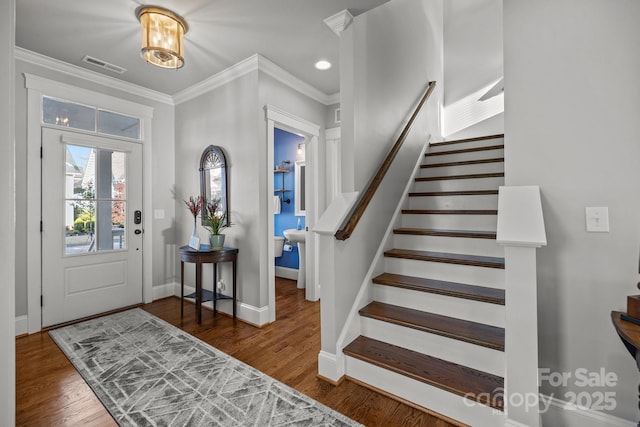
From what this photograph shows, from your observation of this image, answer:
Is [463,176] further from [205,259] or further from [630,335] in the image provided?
[205,259]

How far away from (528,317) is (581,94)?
1170mm

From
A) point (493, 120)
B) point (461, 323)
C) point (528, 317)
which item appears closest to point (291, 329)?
point (461, 323)

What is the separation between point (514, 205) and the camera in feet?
5.07

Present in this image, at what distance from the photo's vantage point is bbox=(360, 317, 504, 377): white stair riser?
168 centimetres

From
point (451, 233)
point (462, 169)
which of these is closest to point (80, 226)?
Answer: point (451, 233)

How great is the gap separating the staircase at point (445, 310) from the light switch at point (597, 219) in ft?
1.96

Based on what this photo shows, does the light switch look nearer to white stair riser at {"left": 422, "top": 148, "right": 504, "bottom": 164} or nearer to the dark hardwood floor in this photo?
the dark hardwood floor

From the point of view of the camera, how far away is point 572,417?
59.5 inches

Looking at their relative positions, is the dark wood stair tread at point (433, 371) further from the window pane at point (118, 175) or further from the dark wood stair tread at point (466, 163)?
the window pane at point (118, 175)

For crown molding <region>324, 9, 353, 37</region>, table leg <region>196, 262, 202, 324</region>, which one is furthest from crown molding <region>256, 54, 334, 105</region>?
table leg <region>196, 262, 202, 324</region>

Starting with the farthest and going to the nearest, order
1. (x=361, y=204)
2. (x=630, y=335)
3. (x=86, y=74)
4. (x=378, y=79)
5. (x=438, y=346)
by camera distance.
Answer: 1. (x=86, y=74)
2. (x=378, y=79)
3. (x=361, y=204)
4. (x=438, y=346)
5. (x=630, y=335)

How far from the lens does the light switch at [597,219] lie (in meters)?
1.44

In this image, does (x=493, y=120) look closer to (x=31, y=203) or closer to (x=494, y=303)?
(x=494, y=303)

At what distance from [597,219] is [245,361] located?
2.40 meters
